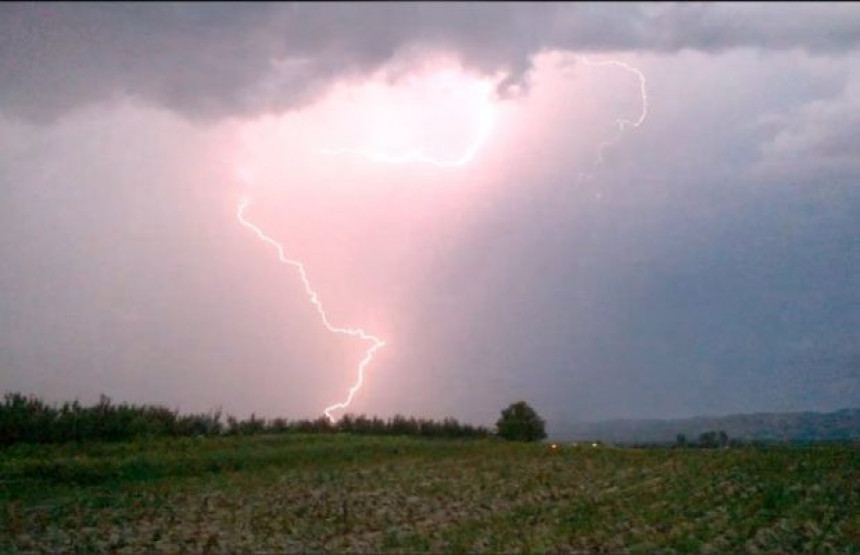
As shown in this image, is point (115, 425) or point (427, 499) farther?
point (115, 425)

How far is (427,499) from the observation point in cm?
3031

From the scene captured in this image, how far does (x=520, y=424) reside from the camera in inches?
2842

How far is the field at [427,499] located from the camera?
23812 mm

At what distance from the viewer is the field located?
78.1 feet

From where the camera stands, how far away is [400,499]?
30.4 m

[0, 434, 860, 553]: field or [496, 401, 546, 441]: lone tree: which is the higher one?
[496, 401, 546, 441]: lone tree

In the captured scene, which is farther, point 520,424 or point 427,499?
point 520,424

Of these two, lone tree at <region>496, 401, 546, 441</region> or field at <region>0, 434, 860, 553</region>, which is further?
lone tree at <region>496, 401, 546, 441</region>

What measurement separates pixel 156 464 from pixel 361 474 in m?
8.94

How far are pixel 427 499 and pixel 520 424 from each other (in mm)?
42377

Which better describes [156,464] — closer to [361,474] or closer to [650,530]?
[361,474]

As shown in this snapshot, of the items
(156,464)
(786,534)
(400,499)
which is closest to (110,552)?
(400,499)

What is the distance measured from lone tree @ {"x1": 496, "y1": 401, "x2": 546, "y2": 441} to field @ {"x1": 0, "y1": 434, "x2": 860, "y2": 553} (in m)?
22.5

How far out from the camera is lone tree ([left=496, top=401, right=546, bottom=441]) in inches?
2827
